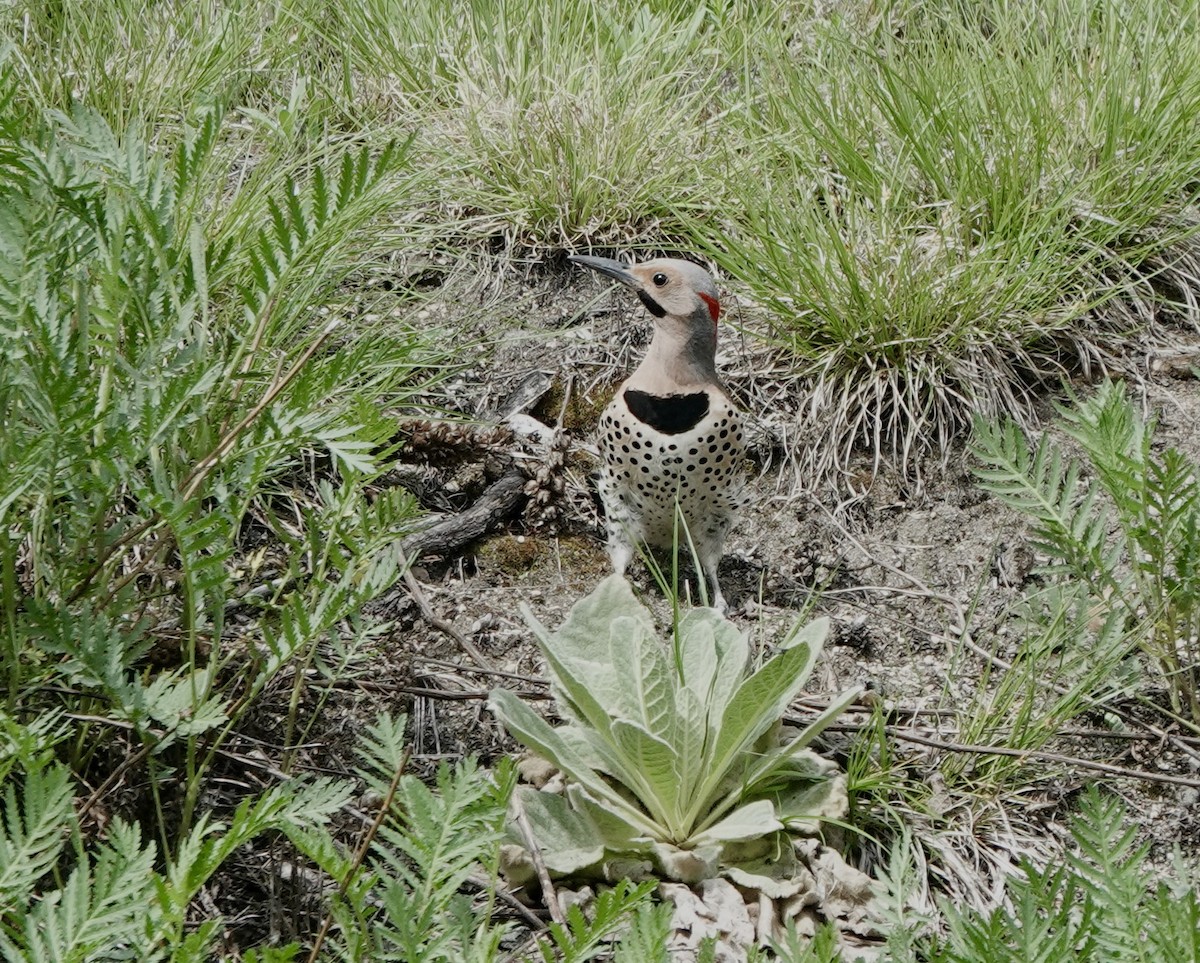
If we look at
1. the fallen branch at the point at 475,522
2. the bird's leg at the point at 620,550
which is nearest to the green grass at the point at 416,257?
the fallen branch at the point at 475,522

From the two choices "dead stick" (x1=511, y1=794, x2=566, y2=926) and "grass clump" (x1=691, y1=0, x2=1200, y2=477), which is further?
"grass clump" (x1=691, y1=0, x2=1200, y2=477)

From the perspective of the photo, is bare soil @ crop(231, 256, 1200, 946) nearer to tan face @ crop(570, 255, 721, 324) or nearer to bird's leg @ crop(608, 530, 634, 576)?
bird's leg @ crop(608, 530, 634, 576)

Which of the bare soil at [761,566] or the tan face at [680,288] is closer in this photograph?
the bare soil at [761,566]

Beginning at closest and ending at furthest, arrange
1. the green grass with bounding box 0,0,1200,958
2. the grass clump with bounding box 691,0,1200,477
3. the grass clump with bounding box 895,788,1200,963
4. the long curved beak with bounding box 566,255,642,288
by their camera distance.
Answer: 1. the grass clump with bounding box 895,788,1200,963
2. the green grass with bounding box 0,0,1200,958
3. the long curved beak with bounding box 566,255,642,288
4. the grass clump with bounding box 691,0,1200,477

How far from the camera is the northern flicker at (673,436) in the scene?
11.1 ft

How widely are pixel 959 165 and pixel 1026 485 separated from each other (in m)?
1.43

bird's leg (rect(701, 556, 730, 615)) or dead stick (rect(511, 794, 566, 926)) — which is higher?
dead stick (rect(511, 794, 566, 926))

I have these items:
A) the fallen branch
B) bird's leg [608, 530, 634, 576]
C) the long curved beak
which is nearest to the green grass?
the fallen branch

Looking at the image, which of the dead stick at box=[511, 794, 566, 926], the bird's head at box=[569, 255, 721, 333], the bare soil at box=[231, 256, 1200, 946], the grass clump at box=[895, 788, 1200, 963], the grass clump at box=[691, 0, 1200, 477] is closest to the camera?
the grass clump at box=[895, 788, 1200, 963]

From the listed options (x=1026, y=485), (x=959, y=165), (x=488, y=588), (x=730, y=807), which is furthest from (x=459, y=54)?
(x=730, y=807)

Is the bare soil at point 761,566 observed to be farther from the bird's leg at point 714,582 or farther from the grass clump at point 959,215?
the grass clump at point 959,215

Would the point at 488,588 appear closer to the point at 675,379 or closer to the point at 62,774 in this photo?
the point at 675,379

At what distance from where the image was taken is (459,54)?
4.76 meters

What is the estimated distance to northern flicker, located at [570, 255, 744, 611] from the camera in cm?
338
